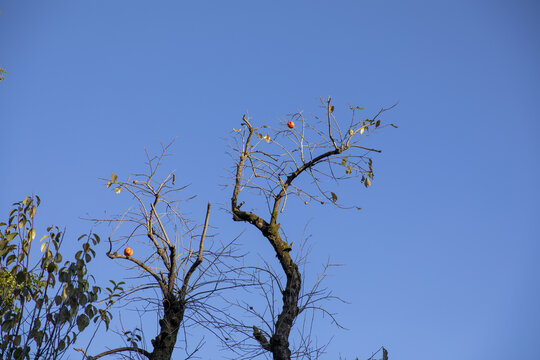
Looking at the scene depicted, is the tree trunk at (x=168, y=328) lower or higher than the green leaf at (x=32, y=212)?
lower

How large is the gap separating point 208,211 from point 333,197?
112cm

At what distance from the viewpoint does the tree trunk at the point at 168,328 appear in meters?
3.80

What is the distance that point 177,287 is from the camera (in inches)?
160

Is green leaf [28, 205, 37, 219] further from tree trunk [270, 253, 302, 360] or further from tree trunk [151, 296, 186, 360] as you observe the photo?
tree trunk [270, 253, 302, 360]

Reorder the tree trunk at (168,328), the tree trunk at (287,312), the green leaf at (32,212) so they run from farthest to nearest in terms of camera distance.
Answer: the tree trunk at (287,312)
the tree trunk at (168,328)
the green leaf at (32,212)

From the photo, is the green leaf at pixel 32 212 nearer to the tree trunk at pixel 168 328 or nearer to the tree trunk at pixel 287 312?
the tree trunk at pixel 168 328

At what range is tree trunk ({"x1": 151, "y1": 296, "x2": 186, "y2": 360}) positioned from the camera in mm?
3799

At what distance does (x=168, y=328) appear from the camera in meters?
3.84

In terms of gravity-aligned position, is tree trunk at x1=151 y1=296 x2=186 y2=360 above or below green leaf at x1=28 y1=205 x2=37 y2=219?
below

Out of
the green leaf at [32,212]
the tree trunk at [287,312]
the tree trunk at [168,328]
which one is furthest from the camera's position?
the tree trunk at [287,312]

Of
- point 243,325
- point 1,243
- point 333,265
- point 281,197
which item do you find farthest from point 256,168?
point 1,243

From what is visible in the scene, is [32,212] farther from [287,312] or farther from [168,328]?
[287,312]

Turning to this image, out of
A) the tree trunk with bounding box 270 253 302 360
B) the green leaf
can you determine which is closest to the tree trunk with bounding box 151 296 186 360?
the tree trunk with bounding box 270 253 302 360

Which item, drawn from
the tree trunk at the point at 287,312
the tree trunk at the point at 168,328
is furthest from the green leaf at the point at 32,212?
the tree trunk at the point at 287,312
